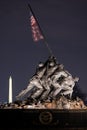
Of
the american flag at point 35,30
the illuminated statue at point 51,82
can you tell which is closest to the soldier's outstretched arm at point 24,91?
the illuminated statue at point 51,82

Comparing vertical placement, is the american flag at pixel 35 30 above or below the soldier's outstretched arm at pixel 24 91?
above

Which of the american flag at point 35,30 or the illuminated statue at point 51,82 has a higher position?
the american flag at point 35,30

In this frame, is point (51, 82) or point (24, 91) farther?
point (24, 91)

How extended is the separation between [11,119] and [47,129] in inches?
126

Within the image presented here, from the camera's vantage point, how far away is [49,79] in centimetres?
5697

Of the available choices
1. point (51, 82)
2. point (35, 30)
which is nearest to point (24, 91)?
point (51, 82)

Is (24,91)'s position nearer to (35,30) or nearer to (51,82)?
(51,82)

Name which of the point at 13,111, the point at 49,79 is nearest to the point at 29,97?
the point at 49,79

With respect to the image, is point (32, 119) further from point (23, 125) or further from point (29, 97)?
point (29, 97)

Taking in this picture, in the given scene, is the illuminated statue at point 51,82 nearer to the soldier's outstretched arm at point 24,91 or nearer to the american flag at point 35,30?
the soldier's outstretched arm at point 24,91

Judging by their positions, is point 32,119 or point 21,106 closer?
point 32,119

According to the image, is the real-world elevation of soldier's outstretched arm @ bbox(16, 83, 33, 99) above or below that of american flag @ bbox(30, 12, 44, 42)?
below

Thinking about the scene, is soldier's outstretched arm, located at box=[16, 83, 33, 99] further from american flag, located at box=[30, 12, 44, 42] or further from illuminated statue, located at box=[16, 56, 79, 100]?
american flag, located at box=[30, 12, 44, 42]

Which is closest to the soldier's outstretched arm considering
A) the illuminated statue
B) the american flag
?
the illuminated statue
